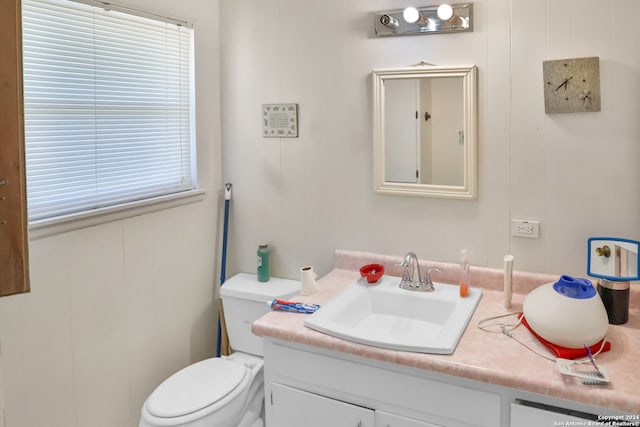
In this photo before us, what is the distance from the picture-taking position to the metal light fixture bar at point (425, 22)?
196 cm

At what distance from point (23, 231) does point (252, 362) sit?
47.1 inches

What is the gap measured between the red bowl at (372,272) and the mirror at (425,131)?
330 millimetres

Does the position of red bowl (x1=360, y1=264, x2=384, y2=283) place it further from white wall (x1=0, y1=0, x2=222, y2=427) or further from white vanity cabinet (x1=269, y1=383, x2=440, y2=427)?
white wall (x1=0, y1=0, x2=222, y2=427)

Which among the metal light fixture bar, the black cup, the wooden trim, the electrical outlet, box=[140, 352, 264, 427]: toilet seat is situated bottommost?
box=[140, 352, 264, 427]: toilet seat

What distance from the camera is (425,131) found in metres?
2.04

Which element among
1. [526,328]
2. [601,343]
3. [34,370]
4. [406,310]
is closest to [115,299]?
[34,370]

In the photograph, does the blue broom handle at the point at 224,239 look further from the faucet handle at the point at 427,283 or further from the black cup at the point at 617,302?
the black cup at the point at 617,302

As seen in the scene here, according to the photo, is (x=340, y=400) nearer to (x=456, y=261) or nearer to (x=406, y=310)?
(x=406, y=310)

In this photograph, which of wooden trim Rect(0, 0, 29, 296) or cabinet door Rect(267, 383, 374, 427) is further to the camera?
cabinet door Rect(267, 383, 374, 427)

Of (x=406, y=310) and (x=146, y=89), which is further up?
(x=146, y=89)

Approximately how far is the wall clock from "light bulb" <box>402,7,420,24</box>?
0.52 metres

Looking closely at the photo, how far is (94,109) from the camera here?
1.94 meters

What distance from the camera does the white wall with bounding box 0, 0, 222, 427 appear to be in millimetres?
1753

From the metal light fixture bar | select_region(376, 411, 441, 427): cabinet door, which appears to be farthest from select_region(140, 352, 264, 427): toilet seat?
the metal light fixture bar
